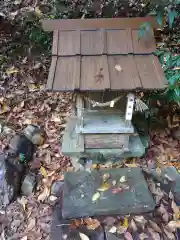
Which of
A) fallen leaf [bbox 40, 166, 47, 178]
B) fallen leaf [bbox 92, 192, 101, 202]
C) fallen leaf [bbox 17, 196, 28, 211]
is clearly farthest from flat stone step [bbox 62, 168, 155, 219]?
fallen leaf [bbox 17, 196, 28, 211]

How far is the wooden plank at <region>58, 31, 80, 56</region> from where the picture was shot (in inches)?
96.5

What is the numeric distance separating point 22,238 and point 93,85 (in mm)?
1680

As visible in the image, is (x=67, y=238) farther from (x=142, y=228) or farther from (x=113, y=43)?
(x=113, y=43)

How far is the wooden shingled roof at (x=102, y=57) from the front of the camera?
2.25 m

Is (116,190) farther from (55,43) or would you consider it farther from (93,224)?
(55,43)

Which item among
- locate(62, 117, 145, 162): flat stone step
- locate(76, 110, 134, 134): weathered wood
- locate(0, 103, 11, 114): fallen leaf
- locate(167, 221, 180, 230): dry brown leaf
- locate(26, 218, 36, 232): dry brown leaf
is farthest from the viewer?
locate(0, 103, 11, 114): fallen leaf

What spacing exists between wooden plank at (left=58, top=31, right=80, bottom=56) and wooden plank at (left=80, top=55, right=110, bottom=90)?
0.14 m

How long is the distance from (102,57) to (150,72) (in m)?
0.49

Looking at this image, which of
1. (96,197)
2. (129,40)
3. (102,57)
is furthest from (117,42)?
(96,197)

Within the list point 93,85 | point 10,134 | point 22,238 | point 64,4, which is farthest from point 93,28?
point 22,238

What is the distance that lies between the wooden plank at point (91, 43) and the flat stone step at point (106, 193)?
4.65ft

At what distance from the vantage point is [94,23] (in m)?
2.52

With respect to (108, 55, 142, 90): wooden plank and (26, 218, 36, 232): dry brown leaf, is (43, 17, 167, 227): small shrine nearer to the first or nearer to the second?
(108, 55, 142, 90): wooden plank

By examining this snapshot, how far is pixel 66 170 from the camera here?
316 centimetres
